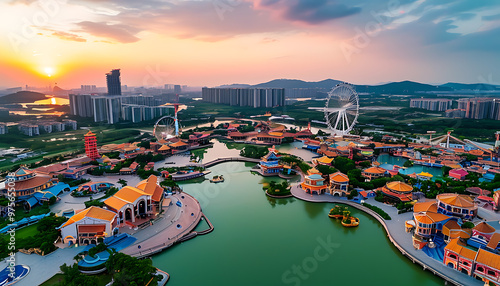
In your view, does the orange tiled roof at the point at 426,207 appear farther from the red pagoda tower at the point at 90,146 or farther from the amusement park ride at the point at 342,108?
the red pagoda tower at the point at 90,146

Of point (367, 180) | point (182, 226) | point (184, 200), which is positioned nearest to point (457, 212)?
point (367, 180)

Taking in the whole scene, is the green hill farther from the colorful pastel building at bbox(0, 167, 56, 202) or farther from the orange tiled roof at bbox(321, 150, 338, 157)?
the orange tiled roof at bbox(321, 150, 338, 157)

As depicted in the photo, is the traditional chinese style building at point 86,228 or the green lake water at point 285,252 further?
the traditional chinese style building at point 86,228

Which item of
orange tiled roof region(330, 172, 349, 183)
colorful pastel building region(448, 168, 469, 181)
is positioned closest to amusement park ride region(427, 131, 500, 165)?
colorful pastel building region(448, 168, 469, 181)

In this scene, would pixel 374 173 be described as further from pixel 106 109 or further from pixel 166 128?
pixel 106 109

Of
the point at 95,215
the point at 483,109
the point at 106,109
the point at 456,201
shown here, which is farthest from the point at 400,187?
the point at 106,109

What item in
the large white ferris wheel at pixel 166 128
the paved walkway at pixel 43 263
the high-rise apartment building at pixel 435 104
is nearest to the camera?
the paved walkway at pixel 43 263

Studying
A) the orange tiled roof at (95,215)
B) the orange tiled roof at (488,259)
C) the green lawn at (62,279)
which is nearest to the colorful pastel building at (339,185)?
the orange tiled roof at (488,259)
